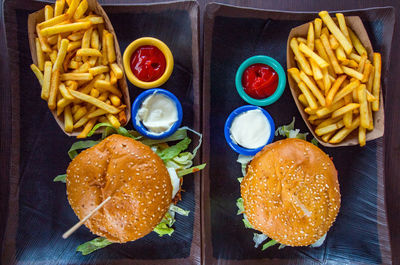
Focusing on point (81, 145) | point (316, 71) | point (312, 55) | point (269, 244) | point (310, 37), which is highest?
point (310, 37)

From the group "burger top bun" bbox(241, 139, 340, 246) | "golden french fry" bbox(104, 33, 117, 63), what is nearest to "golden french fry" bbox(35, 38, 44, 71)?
"golden french fry" bbox(104, 33, 117, 63)

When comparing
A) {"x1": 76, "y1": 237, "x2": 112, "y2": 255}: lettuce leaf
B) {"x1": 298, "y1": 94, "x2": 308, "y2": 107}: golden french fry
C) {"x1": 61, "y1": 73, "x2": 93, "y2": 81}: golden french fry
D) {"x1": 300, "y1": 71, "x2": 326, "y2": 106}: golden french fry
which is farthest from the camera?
{"x1": 76, "y1": 237, "x2": 112, "y2": 255}: lettuce leaf

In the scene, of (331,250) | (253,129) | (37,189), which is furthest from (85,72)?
(331,250)

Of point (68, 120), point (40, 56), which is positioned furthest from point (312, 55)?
point (40, 56)

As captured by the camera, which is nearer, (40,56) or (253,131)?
(40,56)

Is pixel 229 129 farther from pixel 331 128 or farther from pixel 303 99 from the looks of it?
pixel 331 128

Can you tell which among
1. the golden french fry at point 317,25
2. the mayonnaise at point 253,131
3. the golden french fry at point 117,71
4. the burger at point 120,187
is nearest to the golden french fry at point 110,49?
the golden french fry at point 117,71

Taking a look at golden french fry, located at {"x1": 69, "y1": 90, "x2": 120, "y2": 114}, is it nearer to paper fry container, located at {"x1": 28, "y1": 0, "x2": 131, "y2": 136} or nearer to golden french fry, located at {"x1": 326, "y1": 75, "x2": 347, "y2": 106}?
paper fry container, located at {"x1": 28, "y1": 0, "x2": 131, "y2": 136}
